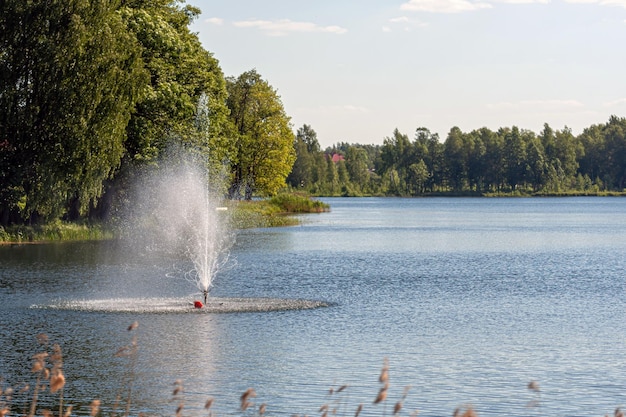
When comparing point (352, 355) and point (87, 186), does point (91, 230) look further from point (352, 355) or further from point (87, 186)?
point (352, 355)

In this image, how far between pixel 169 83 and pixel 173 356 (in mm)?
37678

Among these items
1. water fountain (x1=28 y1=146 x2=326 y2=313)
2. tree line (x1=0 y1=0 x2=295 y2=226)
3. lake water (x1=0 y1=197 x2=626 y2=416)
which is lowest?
lake water (x1=0 y1=197 x2=626 y2=416)

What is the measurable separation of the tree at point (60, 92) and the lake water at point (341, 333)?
397 cm

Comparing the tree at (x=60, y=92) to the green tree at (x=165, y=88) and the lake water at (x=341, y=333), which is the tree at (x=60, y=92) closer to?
the lake water at (x=341, y=333)

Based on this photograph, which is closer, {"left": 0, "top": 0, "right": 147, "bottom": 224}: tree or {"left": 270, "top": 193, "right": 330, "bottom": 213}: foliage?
{"left": 0, "top": 0, "right": 147, "bottom": 224}: tree

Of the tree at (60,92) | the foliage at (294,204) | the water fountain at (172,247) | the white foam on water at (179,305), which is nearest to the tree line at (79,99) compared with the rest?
the tree at (60,92)

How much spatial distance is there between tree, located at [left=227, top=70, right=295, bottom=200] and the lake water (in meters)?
52.2

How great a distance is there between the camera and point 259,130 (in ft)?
331

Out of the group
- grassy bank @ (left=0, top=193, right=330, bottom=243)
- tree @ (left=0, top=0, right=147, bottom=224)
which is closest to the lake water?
grassy bank @ (left=0, top=193, right=330, bottom=243)

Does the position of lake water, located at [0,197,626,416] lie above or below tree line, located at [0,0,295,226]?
below

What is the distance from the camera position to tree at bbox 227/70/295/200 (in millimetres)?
100312

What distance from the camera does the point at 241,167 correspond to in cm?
9925

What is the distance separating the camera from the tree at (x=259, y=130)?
10031cm

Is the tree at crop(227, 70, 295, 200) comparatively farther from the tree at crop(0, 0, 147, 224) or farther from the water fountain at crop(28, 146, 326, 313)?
the tree at crop(0, 0, 147, 224)
